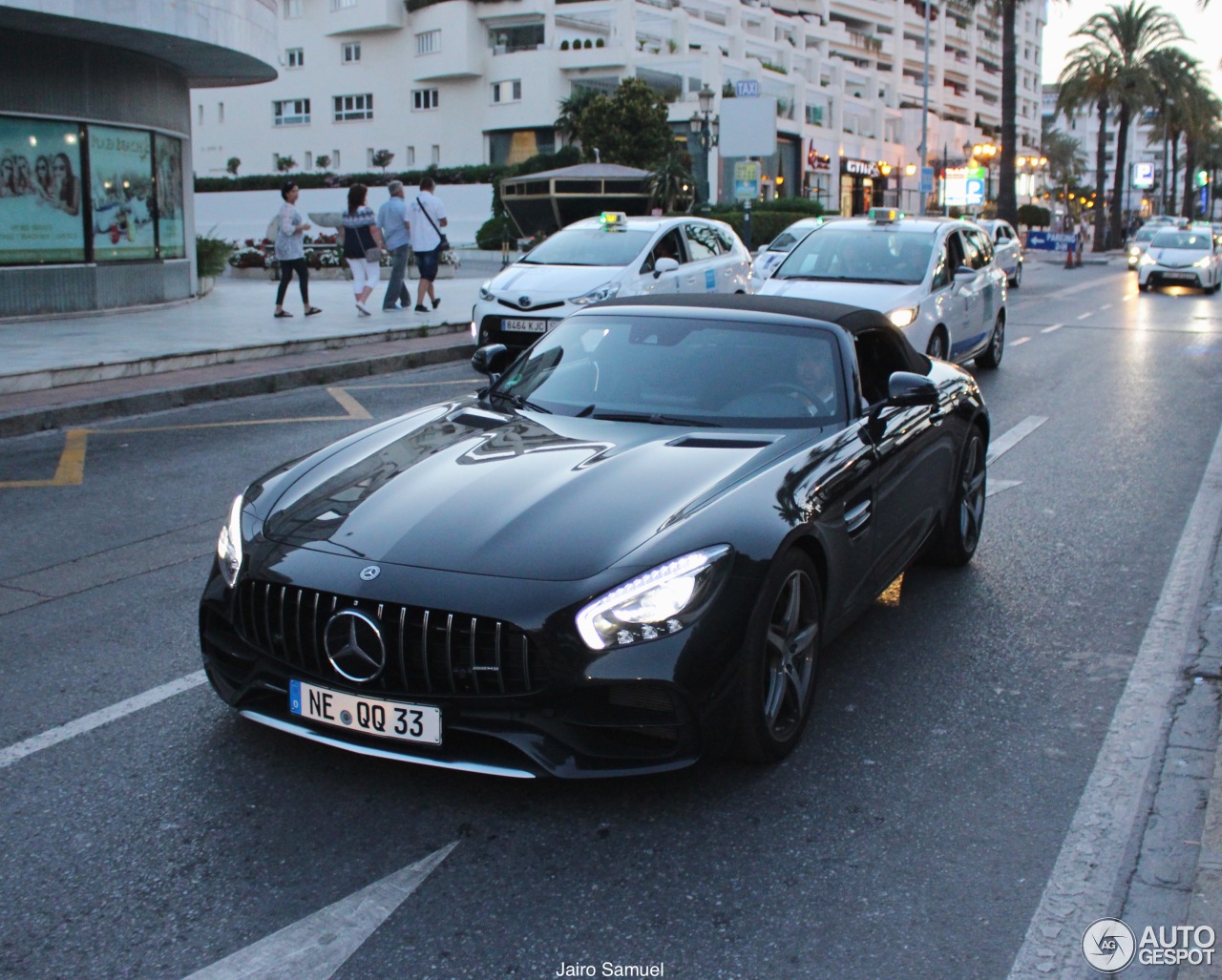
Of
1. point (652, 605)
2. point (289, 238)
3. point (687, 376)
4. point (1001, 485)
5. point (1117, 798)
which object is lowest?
point (1117, 798)

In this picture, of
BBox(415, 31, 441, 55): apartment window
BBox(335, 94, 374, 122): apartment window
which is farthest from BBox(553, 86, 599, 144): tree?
BBox(335, 94, 374, 122): apartment window

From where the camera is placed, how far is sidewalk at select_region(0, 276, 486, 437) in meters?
11.7

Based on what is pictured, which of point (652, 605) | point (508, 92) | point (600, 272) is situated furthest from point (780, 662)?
point (508, 92)

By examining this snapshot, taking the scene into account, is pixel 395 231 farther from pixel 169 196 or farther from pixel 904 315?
pixel 904 315

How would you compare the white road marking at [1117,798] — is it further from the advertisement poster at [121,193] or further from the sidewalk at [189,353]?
the advertisement poster at [121,193]

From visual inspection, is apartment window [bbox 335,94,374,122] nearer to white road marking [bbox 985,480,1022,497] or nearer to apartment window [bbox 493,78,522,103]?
apartment window [bbox 493,78,522,103]

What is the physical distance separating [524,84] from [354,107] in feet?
37.0

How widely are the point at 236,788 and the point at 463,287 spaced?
22582 mm

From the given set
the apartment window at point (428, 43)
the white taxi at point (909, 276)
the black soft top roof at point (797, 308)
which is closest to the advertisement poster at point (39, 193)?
the white taxi at point (909, 276)

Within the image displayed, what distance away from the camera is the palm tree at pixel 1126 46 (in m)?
64.9

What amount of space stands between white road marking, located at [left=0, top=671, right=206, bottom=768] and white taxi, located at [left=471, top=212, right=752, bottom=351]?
934 centimetres

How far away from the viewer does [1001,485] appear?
859 centimetres

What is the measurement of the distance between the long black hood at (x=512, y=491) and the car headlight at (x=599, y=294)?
368 inches

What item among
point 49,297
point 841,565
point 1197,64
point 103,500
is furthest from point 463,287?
point 1197,64
